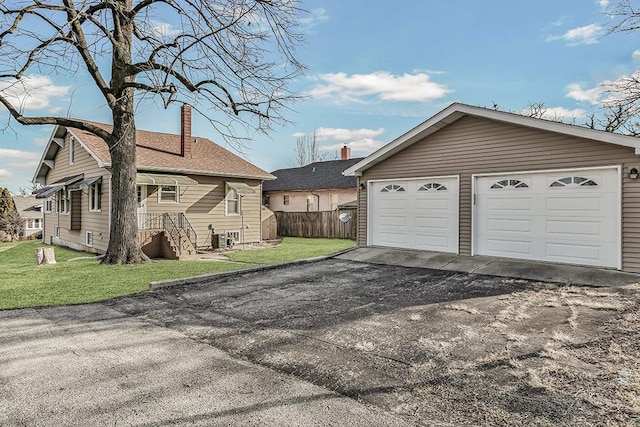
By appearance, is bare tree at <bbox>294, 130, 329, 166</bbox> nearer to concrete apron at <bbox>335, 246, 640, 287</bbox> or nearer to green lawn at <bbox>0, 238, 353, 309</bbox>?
green lawn at <bbox>0, 238, 353, 309</bbox>

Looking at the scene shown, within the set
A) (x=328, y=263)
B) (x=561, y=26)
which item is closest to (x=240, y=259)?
(x=328, y=263)

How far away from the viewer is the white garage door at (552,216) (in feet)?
26.5

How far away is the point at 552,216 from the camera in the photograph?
8797mm

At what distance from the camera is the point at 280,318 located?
18.1 feet

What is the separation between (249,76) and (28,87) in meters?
5.86

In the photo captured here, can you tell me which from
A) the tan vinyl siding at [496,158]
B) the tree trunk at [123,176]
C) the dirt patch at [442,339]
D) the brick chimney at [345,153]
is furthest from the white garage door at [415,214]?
the brick chimney at [345,153]

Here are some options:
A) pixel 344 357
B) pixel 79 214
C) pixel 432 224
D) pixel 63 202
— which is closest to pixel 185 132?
pixel 79 214

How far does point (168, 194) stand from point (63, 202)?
670 centimetres

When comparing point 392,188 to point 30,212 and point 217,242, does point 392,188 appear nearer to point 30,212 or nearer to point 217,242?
point 217,242

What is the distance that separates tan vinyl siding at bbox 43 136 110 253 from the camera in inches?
570

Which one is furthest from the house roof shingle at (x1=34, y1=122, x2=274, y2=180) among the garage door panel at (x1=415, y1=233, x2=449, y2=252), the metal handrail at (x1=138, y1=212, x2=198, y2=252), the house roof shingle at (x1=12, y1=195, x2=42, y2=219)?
the house roof shingle at (x1=12, y1=195, x2=42, y2=219)

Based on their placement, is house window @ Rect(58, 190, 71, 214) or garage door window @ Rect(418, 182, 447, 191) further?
house window @ Rect(58, 190, 71, 214)

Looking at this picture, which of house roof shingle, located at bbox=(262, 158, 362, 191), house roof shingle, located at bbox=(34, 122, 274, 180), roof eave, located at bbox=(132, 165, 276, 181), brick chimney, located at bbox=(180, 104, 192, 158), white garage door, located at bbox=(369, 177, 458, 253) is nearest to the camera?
white garage door, located at bbox=(369, 177, 458, 253)

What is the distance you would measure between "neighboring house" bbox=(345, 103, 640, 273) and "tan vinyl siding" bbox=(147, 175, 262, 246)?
7.11 m
